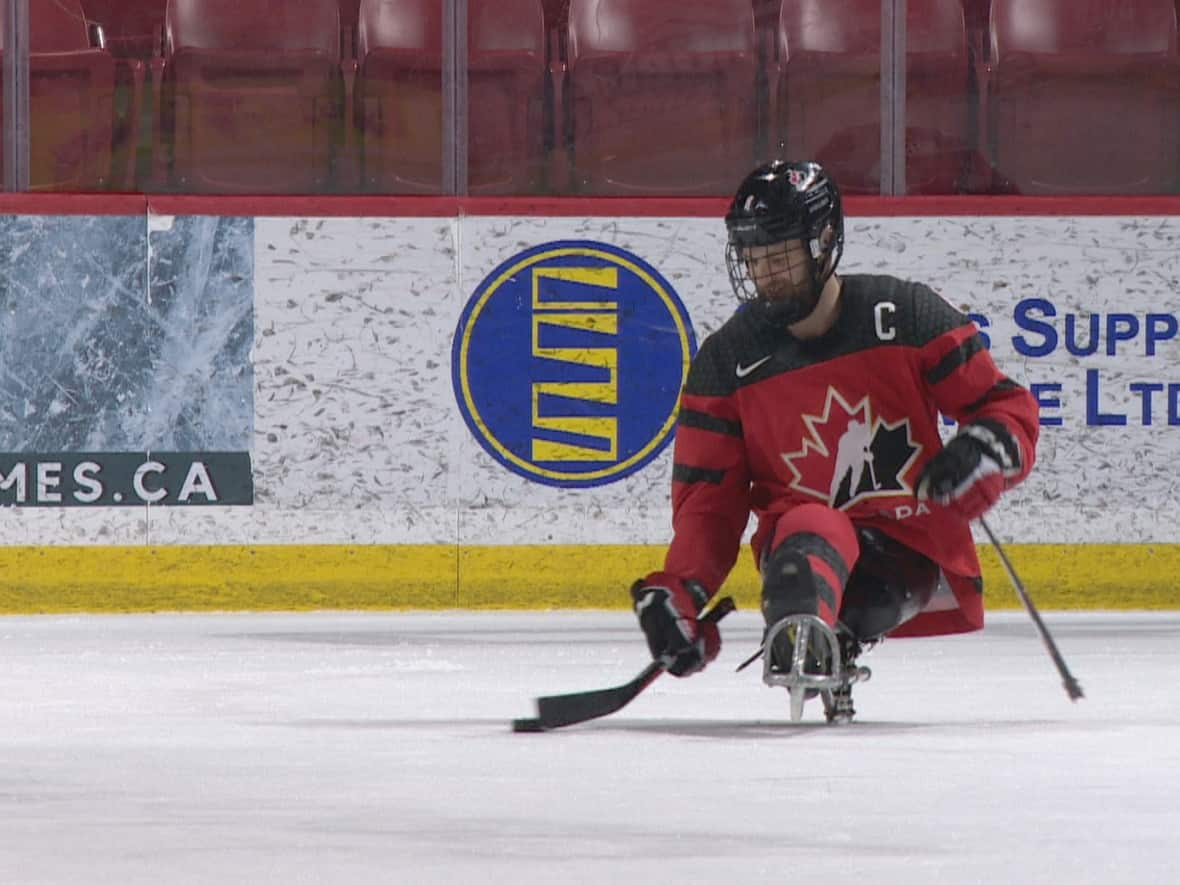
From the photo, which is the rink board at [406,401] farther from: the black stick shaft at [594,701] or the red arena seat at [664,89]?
the black stick shaft at [594,701]

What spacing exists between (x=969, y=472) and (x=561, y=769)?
2.65 ft

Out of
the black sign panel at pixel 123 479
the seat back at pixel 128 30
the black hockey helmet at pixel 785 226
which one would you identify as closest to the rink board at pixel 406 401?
the black sign panel at pixel 123 479

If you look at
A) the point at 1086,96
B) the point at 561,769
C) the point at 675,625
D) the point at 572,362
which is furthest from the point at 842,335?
the point at 1086,96

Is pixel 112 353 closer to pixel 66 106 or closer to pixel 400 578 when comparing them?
pixel 66 106

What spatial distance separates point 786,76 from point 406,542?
1610mm

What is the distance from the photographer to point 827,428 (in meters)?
4.42

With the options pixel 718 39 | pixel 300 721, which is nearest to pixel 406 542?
pixel 718 39

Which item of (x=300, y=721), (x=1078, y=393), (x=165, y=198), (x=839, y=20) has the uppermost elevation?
(x=839, y=20)

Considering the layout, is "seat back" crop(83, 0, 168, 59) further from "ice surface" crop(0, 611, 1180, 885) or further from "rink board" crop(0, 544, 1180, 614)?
"ice surface" crop(0, 611, 1180, 885)

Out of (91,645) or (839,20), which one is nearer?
(91,645)

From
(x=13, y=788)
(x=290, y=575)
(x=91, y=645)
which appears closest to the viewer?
(x=13, y=788)

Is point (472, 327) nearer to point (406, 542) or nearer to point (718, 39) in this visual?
point (406, 542)

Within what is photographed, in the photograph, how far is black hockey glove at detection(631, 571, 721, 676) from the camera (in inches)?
172

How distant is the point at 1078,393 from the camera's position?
7160mm
